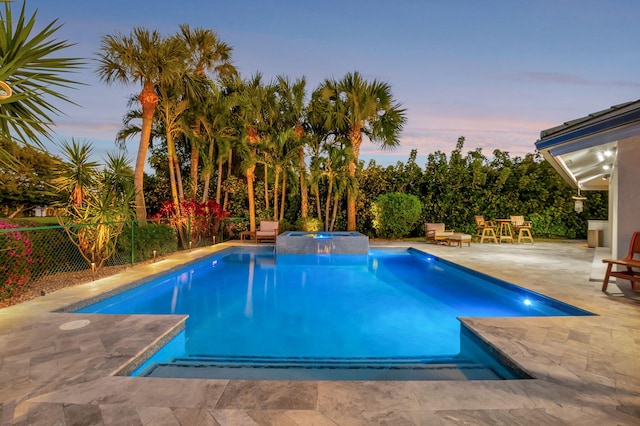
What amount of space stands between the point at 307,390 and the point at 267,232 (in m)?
11.0

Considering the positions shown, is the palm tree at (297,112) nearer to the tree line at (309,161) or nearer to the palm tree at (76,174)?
the tree line at (309,161)

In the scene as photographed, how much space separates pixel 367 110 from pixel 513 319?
10557 mm

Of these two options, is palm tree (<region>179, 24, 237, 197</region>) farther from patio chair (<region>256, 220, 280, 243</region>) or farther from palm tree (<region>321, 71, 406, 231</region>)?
palm tree (<region>321, 71, 406, 231</region>)

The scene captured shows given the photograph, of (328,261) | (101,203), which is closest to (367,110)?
(328,261)

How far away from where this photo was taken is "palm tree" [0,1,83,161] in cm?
350

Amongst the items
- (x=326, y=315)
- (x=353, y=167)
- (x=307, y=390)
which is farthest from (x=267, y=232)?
(x=307, y=390)

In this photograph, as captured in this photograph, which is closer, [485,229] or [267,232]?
[267,232]

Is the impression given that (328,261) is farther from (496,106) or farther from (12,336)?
(496,106)

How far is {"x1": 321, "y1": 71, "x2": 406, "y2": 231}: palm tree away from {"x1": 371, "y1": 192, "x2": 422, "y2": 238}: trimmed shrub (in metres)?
A: 1.06

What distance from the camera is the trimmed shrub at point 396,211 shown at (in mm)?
14008

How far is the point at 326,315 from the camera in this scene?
5570mm

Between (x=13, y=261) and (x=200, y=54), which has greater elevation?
(x=200, y=54)

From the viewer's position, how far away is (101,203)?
24.5ft

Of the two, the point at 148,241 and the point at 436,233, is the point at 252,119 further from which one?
the point at 436,233
